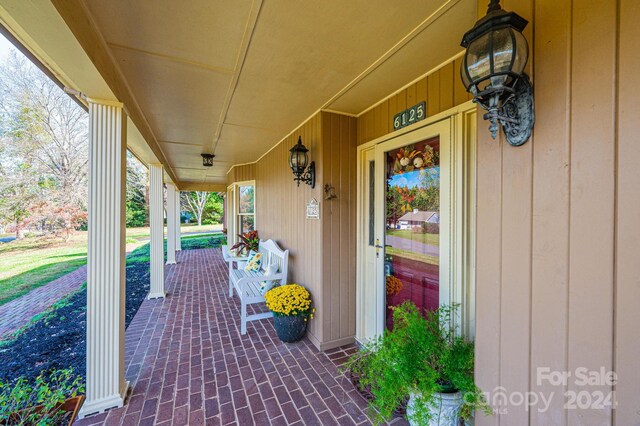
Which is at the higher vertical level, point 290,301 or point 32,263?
point 290,301

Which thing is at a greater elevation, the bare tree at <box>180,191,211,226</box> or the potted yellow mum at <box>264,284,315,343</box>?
the bare tree at <box>180,191,211,226</box>

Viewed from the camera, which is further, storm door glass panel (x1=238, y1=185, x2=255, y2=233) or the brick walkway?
storm door glass panel (x1=238, y1=185, x2=255, y2=233)

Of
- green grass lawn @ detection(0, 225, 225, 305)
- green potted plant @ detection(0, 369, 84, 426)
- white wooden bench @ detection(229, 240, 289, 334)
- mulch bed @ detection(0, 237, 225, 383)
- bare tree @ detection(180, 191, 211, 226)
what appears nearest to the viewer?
green potted plant @ detection(0, 369, 84, 426)

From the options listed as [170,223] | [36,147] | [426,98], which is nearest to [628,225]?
[426,98]

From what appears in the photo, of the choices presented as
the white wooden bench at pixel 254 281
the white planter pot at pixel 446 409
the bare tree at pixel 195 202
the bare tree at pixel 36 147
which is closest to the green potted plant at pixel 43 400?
the white wooden bench at pixel 254 281

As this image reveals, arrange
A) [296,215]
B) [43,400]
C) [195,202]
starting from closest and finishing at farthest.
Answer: [43,400] → [296,215] → [195,202]

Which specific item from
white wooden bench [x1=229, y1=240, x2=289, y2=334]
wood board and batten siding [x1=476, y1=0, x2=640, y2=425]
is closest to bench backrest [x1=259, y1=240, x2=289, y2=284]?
white wooden bench [x1=229, y1=240, x2=289, y2=334]

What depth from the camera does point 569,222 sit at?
0.90 m

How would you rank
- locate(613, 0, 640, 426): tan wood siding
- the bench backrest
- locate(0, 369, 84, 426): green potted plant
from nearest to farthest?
1. locate(613, 0, 640, 426): tan wood siding
2. locate(0, 369, 84, 426): green potted plant
3. the bench backrest

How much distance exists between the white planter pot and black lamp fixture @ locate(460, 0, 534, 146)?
54.9 inches

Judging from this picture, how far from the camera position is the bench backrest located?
3399 mm

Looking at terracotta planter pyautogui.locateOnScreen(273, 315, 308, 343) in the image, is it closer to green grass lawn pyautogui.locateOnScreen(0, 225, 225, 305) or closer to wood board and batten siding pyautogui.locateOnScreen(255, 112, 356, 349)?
wood board and batten siding pyautogui.locateOnScreen(255, 112, 356, 349)

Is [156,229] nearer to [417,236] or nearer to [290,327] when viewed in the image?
[290,327]

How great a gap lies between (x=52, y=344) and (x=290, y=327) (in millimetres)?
2598
